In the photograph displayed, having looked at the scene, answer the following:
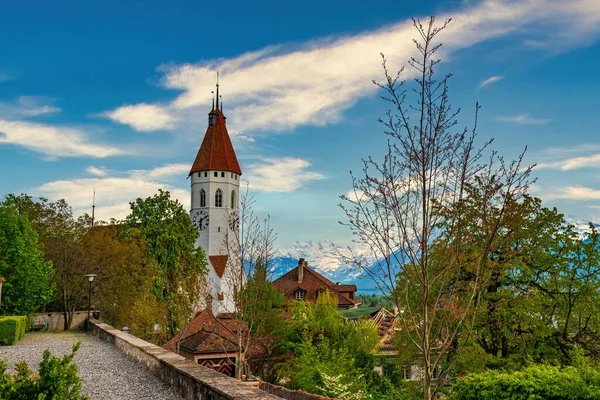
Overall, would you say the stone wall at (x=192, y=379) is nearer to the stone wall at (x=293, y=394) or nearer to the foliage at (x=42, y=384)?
the foliage at (x=42, y=384)

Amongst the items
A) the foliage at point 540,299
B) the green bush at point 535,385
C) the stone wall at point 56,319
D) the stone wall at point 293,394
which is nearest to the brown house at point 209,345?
the stone wall at point 56,319

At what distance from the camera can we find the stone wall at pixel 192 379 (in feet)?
23.4

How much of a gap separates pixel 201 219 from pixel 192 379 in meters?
70.0

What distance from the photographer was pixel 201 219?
77.4 m

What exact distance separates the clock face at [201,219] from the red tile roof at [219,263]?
582 centimetres

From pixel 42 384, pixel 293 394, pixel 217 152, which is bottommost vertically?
pixel 293 394

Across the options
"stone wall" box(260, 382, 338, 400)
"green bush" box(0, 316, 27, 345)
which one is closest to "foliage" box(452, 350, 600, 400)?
"stone wall" box(260, 382, 338, 400)

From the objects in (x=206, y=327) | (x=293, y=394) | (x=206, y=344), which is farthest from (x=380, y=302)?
(x=206, y=327)

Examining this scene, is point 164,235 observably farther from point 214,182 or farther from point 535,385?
point 214,182

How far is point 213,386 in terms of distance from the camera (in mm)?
7594

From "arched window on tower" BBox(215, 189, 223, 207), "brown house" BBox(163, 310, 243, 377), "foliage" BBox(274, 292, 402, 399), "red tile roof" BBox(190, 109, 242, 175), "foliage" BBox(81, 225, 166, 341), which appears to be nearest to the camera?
"foliage" BBox(274, 292, 402, 399)

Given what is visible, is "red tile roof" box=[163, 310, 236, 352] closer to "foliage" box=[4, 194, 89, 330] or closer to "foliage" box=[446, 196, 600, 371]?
"foliage" box=[4, 194, 89, 330]

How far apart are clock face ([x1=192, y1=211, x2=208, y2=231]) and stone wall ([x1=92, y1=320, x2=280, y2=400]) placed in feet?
209

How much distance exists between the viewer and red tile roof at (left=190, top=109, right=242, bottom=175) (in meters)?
75.9
